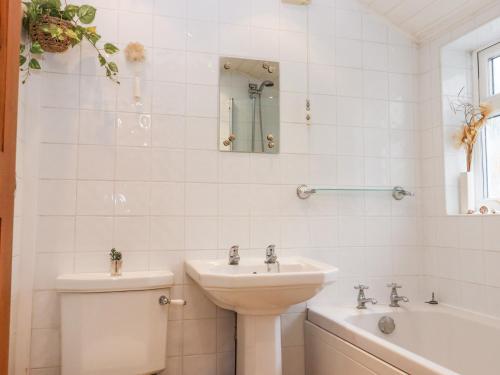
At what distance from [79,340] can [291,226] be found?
1073mm

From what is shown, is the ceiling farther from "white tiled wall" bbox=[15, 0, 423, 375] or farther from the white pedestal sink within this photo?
the white pedestal sink

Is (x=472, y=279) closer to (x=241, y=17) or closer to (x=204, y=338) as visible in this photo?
(x=204, y=338)

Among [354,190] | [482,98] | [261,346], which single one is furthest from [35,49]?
[482,98]

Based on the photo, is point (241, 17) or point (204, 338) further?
point (241, 17)

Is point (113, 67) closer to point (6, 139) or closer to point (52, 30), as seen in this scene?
point (52, 30)

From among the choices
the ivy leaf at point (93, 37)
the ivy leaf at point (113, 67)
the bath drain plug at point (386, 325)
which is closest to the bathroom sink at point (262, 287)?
the bath drain plug at point (386, 325)

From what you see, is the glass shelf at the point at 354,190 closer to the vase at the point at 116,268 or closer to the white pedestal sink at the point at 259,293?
the white pedestal sink at the point at 259,293

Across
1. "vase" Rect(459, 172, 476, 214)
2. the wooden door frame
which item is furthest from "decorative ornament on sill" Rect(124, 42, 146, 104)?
"vase" Rect(459, 172, 476, 214)

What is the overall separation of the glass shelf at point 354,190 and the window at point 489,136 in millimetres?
368

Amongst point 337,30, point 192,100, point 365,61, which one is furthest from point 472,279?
point 192,100

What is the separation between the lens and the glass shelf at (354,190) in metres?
2.07

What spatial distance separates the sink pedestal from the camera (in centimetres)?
165

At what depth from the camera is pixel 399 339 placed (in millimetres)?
1980

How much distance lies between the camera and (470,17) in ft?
6.68
